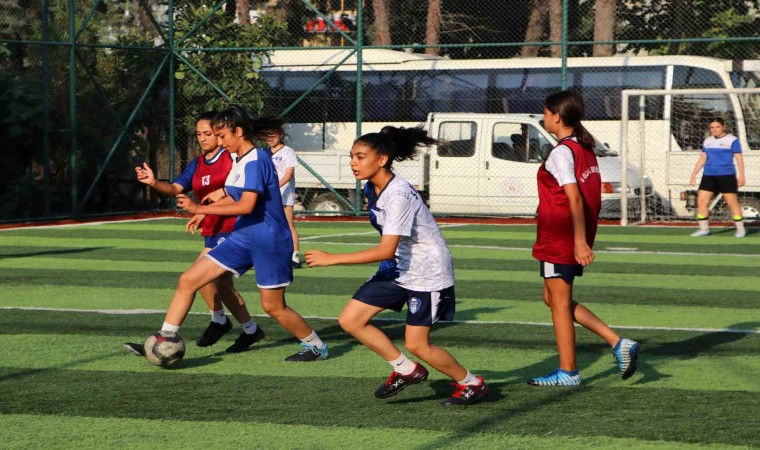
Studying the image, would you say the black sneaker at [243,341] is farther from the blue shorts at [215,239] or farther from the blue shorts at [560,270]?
the blue shorts at [560,270]

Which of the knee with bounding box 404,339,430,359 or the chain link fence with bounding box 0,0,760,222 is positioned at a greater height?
the chain link fence with bounding box 0,0,760,222

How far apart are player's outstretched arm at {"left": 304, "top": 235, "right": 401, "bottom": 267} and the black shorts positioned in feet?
39.6

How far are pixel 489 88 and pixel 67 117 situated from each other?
855 centimetres

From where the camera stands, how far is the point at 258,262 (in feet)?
24.4

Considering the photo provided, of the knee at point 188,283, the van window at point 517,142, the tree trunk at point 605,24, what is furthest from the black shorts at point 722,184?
the knee at point 188,283

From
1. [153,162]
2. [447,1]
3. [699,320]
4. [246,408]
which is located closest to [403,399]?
[246,408]

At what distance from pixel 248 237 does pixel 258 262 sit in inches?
6.5

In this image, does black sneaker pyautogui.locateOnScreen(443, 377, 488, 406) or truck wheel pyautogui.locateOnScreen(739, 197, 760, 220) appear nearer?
black sneaker pyautogui.locateOnScreen(443, 377, 488, 406)

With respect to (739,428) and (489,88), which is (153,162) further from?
(739,428)

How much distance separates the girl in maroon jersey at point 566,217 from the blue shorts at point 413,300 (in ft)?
2.35

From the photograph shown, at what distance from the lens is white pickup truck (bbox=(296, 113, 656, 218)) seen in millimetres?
22094

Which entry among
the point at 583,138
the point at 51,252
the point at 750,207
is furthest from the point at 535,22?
the point at 583,138

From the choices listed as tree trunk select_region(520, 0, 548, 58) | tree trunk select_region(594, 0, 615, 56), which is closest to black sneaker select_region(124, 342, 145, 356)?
tree trunk select_region(594, 0, 615, 56)

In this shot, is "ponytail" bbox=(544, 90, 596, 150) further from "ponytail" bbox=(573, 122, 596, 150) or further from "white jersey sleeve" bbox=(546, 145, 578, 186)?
"white jersey sleeve" bbox=(546, 145, 578, 186)
